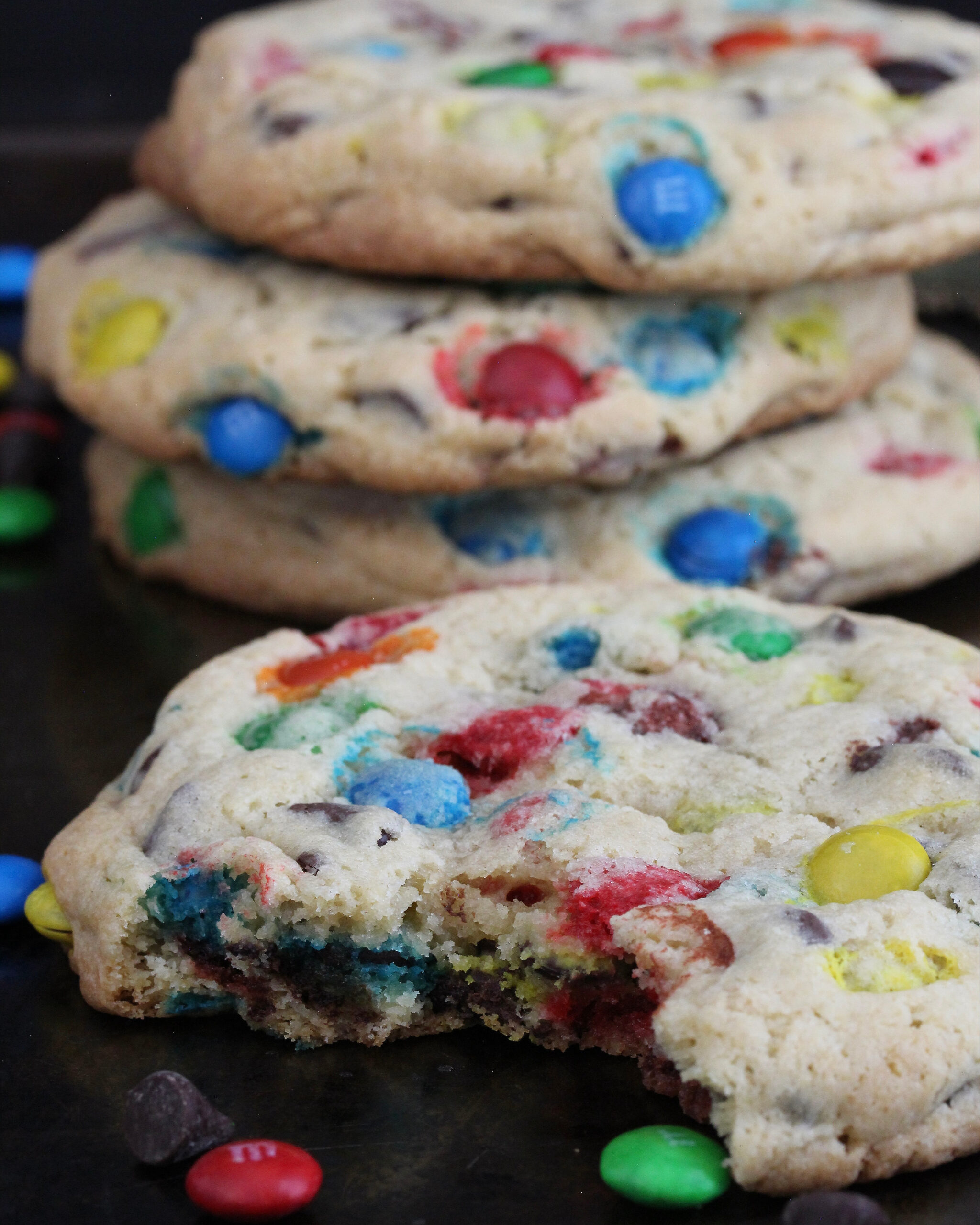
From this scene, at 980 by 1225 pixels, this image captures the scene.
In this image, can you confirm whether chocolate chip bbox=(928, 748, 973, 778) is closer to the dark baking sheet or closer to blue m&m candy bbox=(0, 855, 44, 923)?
the dark baking sheet

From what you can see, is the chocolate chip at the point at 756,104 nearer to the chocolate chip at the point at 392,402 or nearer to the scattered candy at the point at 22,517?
the chocolate chip at the point at 392,402

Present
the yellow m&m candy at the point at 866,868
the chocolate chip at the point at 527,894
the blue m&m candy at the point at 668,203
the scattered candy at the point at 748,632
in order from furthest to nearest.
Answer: the blue m&m candy at the point at 668,203, the scattered candy at the point at 748,632, the chocolate chip at the point at 527,894, the yellow m&m candy at the point at 866,868

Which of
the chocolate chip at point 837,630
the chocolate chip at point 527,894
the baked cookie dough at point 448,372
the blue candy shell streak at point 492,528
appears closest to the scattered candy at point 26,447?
the baked cookie dough at point 448,372

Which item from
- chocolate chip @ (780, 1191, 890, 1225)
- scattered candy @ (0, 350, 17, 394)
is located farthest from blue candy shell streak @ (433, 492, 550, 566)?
scattered candy @ (0, 350, 17, 394)

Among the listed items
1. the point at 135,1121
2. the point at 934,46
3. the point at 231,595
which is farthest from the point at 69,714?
the point at 934,46

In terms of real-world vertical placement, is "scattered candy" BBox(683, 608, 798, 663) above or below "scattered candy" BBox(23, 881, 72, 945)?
above

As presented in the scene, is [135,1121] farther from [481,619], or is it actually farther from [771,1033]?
[481,619]
